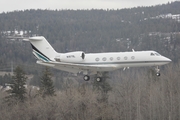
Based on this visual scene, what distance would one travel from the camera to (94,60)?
5662cm

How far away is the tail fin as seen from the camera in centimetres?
5956

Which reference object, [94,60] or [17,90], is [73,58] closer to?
[94,60]

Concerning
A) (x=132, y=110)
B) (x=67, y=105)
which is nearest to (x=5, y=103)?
(x=67, y=105)

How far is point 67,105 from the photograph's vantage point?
71.8 m

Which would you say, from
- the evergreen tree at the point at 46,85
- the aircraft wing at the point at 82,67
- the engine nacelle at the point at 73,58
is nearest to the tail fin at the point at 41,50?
the aircraft wing at the point at 82,67

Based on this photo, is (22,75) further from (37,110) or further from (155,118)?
(155,118)

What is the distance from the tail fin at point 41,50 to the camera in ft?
195

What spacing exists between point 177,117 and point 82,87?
610 inches

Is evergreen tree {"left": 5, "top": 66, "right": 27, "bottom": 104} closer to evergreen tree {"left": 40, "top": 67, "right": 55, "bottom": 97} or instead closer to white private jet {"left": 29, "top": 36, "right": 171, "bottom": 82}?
evergreen tree {"left": 40, "top": 67, "right": 55, "bottom": 97}

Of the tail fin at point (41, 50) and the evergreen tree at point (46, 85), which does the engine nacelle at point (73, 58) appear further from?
the evergreen tree at point (46, 85)

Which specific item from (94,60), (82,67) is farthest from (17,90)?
(94,60)

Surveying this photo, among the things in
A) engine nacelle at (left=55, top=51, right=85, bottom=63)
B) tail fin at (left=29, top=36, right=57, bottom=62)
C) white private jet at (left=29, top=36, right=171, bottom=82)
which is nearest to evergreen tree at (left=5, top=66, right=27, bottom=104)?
tail fin at (left=29, top=36, right=57, bottom=62)

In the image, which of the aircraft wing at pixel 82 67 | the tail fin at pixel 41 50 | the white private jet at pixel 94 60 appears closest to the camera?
the white private jet at pixel 94 60

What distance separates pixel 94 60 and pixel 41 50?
7.18 m
